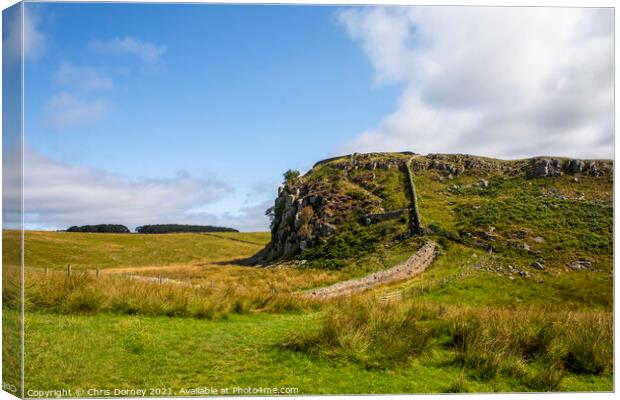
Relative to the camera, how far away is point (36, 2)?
8.16 meters

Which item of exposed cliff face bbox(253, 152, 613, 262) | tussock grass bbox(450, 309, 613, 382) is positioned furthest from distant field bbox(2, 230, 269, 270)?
tussock grass bbox(450, 309, 613, 382)

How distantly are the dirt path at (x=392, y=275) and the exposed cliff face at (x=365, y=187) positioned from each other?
2244 mm

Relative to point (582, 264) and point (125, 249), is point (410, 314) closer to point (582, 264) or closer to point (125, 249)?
point (582, 264)

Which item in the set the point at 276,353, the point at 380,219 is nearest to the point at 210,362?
the point at 276,353

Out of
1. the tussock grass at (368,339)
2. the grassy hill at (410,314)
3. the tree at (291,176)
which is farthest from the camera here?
the tree at (291,176)

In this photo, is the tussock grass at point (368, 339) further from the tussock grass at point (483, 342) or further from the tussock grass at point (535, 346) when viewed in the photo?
the tussock grass at point (535, 346)

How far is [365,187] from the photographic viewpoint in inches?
A: 1169

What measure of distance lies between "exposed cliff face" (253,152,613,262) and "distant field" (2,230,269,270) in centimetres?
1123

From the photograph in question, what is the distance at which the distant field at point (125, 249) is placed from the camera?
95.8 feet

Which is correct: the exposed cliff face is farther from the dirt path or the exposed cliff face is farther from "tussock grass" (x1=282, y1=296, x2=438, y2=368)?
"tussock grass" (x1=282, y1=296, x2=438, y2=368)

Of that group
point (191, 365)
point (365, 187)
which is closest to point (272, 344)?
point (191, 365)

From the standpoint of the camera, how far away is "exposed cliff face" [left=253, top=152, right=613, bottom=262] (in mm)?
21375

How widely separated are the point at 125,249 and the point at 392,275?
1239 inches

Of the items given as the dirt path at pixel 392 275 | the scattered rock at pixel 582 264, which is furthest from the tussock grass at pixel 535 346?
the dirt path at pixel 392 275
